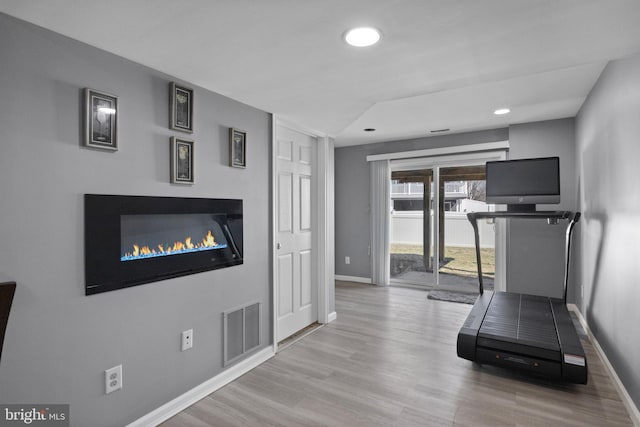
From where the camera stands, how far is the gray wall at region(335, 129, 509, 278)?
19.5ft

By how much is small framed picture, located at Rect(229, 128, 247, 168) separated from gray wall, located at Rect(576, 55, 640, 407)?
2.62 metres

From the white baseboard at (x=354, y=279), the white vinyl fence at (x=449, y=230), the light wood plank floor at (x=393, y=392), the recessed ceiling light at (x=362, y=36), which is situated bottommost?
the light wood plank floor at (x=393, y=392)

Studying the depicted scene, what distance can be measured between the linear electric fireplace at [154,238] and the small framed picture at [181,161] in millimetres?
134

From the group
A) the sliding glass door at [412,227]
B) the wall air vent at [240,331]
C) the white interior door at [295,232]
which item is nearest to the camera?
the wall air vent at [240,331]

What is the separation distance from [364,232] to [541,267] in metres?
2.62

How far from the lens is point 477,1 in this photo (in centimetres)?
144

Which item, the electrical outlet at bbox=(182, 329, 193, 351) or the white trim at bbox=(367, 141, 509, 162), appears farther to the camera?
the white trim at bbox=(367, 141, 509, 162)

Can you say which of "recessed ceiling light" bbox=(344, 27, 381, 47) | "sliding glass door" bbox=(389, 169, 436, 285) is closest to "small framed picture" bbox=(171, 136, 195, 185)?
"recessed ceiling light" bbox=(344, 27, 381, 47)

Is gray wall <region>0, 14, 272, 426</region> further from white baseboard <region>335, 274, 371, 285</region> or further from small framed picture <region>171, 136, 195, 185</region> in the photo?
white baseboard <region>335, 274, 371, 285</region>

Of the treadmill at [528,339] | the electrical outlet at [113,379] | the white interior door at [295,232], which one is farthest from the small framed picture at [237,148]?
the treadmill at [528,339]

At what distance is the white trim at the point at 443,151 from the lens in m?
4.69

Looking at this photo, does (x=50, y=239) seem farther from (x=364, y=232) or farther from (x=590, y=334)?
(x=364, y=232)

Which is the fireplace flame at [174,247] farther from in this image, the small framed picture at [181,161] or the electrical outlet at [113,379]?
the electrical outlet at [113,379]

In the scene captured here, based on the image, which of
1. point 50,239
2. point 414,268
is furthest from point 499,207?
point 50,239
